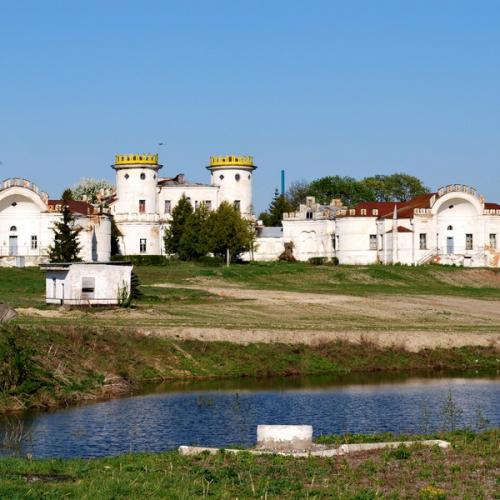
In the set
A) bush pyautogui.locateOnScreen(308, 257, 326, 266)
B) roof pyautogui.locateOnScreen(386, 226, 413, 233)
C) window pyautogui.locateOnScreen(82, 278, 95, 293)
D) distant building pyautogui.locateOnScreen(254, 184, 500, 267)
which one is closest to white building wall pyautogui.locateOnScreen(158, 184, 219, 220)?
bush pyautogui.locateOnScreen(308, 257, 326, 266)

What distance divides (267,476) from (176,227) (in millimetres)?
76320

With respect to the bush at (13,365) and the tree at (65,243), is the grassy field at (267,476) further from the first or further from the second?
the tree at (65,243)

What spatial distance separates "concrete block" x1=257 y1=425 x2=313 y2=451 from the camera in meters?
24.9

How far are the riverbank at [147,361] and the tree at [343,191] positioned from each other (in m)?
100

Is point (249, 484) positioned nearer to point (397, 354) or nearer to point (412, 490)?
point (412, 490)

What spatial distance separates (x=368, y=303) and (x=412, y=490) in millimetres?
45213

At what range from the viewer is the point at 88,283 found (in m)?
56.9

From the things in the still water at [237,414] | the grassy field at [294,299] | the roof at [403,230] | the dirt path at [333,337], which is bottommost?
the still water at [237,414]

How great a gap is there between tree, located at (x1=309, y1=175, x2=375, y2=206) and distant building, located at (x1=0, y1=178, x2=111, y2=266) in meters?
64.2

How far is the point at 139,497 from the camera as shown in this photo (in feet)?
65.5

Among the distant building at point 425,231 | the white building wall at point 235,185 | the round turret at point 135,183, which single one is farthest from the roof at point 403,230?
the round turret at point 135,183

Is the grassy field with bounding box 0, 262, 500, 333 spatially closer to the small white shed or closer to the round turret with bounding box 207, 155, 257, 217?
the small white shed

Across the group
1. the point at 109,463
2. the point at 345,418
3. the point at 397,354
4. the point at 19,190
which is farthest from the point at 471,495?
the point at 19,190

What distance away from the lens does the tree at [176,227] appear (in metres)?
97.5
